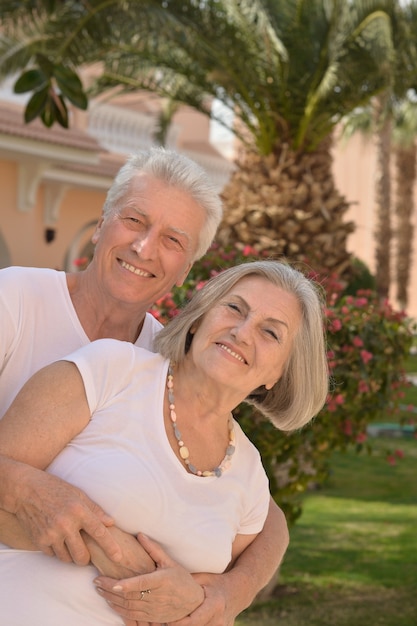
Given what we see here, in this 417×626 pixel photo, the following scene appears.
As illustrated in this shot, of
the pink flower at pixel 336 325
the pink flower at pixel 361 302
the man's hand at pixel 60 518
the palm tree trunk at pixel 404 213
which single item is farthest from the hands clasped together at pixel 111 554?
the palm tree trunk at pixel 404 213

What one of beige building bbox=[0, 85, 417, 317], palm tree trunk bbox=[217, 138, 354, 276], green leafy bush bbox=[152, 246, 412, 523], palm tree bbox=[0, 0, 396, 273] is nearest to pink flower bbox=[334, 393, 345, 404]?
green leafy bush bbox=[152, 246, 412, 523]

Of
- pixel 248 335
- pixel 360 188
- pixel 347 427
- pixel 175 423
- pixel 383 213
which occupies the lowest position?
pixel 347 427

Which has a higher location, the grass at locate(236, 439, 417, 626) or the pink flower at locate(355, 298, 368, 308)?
the pink flower at locate(355, 298, 368, 308)

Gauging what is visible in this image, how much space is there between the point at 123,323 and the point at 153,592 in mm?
797

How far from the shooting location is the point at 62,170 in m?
13.1

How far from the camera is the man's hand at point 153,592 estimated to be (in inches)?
94.8

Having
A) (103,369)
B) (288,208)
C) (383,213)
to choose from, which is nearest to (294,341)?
(103,369)

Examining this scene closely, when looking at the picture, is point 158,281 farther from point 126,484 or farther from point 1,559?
point 1,559

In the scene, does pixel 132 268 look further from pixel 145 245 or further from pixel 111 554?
pixel 111 554

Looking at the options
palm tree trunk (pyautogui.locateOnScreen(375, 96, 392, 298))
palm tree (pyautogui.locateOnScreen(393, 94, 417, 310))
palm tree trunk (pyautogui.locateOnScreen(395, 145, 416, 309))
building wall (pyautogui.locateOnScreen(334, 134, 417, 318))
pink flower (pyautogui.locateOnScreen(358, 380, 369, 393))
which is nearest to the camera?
pink flower (pyautogui.locateOnScreen(358, 380, 369, 393))

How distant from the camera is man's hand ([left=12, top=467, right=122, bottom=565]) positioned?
7.68 feet

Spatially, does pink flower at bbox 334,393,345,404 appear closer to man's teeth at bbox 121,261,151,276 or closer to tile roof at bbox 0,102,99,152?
man's teeth at bbox 121,261,151,276

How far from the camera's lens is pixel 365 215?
138ft

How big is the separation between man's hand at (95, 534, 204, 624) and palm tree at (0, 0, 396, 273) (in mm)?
7113
